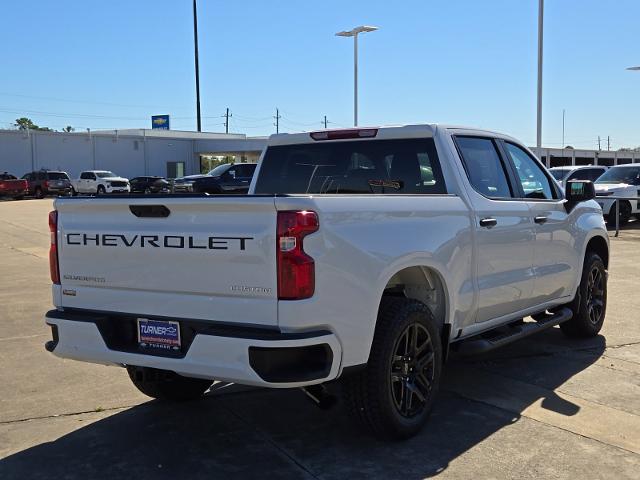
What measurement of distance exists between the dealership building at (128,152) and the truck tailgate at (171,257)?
47926 millimetres

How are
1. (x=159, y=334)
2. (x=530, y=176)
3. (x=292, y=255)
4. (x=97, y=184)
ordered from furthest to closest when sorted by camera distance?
(x=97, y=184) < (x=530, y=176) < (x=159, y=334) < (x=292, y=255)

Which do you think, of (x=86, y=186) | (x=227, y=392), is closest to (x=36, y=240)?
(x=227, y=392)

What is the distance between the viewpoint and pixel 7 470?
391 centimetres

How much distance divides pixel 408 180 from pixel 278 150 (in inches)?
48.5

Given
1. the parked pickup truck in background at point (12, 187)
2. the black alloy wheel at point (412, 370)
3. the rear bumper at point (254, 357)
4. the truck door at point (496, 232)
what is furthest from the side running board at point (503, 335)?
the parked pickup truck in background at point (12, 187)

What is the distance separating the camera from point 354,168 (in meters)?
5.39

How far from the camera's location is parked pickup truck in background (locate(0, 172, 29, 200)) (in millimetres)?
41156

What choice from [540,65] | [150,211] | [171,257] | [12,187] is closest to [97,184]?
[12,187]

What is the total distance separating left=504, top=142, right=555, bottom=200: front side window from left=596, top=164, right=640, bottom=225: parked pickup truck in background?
13612mm

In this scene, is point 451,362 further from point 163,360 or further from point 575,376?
point 163,360

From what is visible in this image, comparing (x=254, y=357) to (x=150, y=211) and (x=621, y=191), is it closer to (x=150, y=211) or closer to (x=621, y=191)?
(x=150, y=211)

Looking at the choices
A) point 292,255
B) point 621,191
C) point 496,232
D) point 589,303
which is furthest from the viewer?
point 621,191

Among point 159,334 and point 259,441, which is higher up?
point 159,334

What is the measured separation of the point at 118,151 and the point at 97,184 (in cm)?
1424
